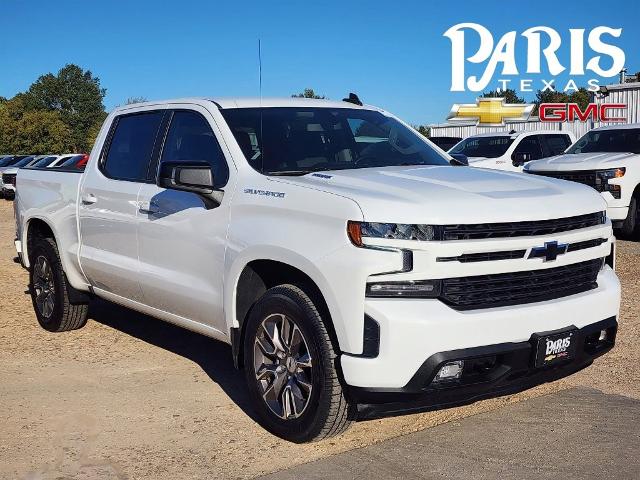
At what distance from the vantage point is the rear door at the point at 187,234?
5004 mm

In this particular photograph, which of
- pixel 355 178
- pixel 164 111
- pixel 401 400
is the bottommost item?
pixel 401 400

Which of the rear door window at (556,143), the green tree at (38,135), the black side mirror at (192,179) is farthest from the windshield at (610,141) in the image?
the green tree at (38,135)

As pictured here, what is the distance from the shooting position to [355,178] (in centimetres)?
464

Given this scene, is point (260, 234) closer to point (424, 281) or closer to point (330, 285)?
point (330, 285)

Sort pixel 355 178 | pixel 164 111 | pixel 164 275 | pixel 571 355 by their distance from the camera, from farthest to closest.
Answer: pixel 164 111, pixel 164 275, pixel 355 178, pixel 571 355

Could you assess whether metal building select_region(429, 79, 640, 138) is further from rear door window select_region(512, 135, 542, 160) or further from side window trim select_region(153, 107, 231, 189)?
side window trim select_region(153, 107, 231, 189)

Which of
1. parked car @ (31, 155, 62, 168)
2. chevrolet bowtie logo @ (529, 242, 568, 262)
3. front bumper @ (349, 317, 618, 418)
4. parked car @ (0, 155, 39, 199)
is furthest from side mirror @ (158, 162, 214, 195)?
parked car @ (31, 155, 62, 168)

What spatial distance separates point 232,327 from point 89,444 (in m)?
1.01

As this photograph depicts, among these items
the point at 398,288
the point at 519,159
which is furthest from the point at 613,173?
the point at 398,288

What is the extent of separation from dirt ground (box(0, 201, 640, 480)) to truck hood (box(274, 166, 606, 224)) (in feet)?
4.50

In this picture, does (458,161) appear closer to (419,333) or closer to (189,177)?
(189,177)

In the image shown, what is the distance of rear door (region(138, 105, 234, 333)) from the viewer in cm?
500

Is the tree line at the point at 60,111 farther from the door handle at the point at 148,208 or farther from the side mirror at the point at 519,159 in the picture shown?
the door handle at the point at 148,208

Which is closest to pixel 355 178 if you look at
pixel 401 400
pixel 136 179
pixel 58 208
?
pixel 401 400
